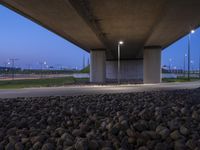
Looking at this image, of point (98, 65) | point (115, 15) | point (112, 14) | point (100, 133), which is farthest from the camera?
point (98, 65)

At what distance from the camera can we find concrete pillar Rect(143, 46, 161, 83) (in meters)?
50.8

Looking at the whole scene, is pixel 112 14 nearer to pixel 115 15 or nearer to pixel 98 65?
pixel 115 15

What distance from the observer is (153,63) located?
51.3 m

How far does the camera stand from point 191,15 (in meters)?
26.1

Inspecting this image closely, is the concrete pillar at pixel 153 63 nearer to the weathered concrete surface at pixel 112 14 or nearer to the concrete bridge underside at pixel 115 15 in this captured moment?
the concrete bridge underside at pixel 115 15

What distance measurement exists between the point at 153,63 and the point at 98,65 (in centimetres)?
927

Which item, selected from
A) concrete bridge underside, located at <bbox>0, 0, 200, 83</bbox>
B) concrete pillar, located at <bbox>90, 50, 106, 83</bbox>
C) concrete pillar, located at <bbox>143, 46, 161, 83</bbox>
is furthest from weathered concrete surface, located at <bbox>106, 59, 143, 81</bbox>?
concrete bridge underside, located at <bbox>0, 0, 200, 83</bbox>

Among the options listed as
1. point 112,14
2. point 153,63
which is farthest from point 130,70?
point 112,14

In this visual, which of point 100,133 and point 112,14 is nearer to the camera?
point 100,133

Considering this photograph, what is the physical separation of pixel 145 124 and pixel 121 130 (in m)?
0.82

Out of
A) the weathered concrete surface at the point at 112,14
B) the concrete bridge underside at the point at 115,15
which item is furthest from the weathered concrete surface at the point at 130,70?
the weathered concrete surface at the point at 112,14

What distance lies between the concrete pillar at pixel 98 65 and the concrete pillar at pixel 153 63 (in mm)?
7331

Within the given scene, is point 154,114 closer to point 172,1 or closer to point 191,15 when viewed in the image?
point 172,1

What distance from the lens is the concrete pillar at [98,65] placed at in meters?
54.4
